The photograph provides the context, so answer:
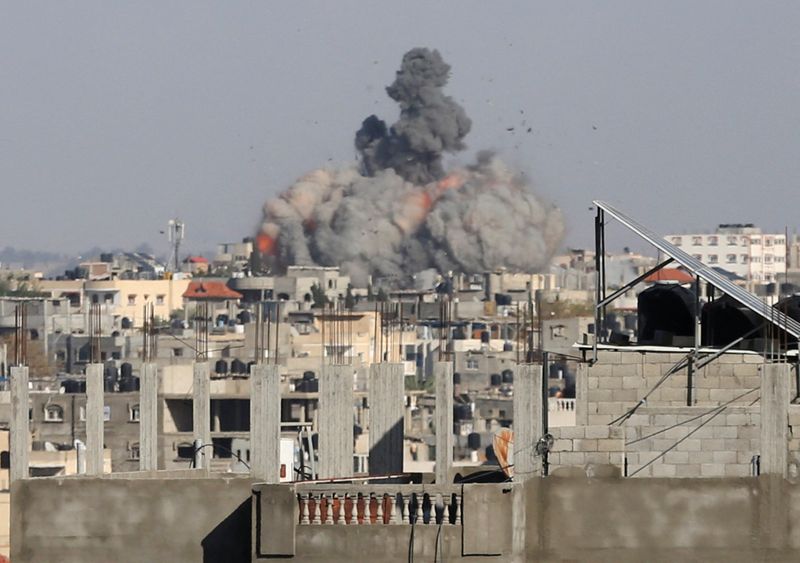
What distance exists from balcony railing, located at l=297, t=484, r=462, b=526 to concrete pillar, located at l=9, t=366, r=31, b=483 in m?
2.25

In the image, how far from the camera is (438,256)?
18350 cm

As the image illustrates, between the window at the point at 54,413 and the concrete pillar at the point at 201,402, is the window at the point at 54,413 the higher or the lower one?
the lower one

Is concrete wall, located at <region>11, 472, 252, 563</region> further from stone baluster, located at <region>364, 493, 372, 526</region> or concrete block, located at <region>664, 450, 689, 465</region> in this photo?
concrete block, located at <region>664, 450, 689, 465</region>

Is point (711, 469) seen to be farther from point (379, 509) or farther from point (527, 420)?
point (379, 509)

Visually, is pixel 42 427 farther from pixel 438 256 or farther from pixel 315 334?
pixel 438 256

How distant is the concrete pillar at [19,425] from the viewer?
1709cm

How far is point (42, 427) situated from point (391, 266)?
119387 millimetres

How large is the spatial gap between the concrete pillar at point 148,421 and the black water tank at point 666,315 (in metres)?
3.63

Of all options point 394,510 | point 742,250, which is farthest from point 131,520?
point 742,250

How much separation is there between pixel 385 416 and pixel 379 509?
263 cm

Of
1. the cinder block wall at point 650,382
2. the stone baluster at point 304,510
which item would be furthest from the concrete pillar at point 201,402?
the cinder block wall at point 650,382

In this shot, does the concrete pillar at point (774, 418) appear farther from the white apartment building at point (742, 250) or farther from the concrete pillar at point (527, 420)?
the white apartment building at point (742, 250)

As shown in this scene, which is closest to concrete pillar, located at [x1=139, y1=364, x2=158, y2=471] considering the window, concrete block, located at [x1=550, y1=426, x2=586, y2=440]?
concrete block, located at [x1=550, y1=426, x2=586, y2=440]

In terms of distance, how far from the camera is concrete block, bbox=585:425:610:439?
52.1 ft
